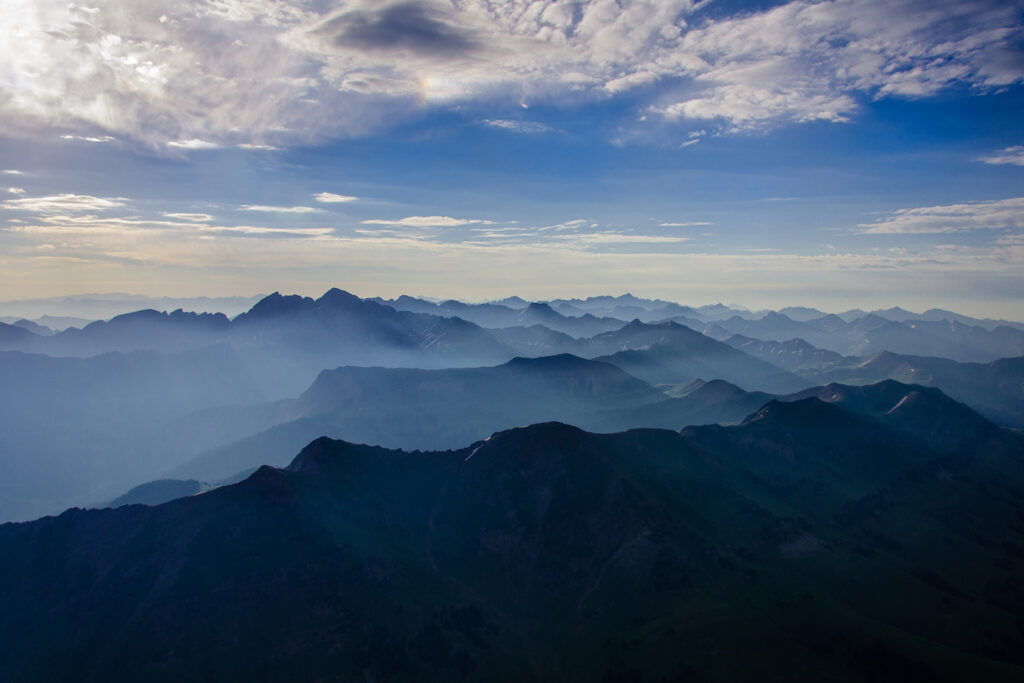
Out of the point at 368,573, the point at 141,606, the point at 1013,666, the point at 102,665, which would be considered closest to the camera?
the point at 1013,666

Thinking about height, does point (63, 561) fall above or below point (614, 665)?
above

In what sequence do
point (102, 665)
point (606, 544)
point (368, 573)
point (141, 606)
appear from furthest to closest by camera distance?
point (606, 544), point (368, 573), point (141, 606), point (102, 665)

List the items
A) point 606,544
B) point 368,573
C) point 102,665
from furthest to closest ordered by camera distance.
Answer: point 606,544, point 368,573, point 102,665

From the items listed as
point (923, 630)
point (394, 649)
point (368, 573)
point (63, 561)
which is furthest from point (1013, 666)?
point (63, 561)

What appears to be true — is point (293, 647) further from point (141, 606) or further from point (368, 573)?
point (141, 606)

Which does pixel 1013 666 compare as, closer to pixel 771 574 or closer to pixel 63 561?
pixel 771 574

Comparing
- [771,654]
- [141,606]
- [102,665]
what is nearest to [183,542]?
[141,606]

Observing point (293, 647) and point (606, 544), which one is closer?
point (293, 647)

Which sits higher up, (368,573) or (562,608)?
(368,573)

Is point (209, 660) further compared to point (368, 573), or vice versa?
point (368, 573)

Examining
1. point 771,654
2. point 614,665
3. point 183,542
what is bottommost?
point 614,665
